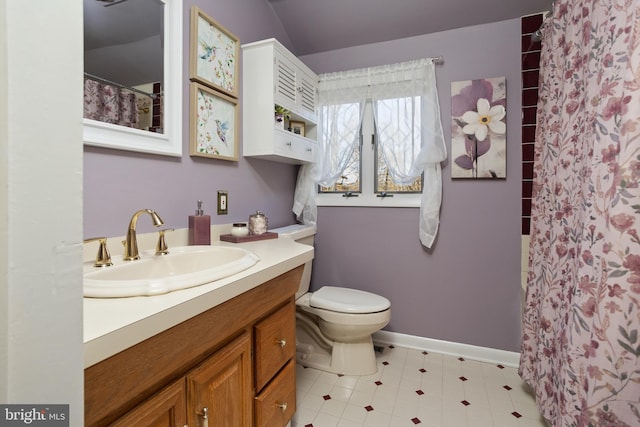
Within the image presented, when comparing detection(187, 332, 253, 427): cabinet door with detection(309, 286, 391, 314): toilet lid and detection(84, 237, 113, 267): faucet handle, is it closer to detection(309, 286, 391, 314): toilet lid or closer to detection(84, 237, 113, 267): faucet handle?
detection(84, 237, 113, 267): faucet handle

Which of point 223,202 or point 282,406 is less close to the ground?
point 223,202

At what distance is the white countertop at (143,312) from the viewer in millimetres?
508

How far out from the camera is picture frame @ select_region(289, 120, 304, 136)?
209 cm

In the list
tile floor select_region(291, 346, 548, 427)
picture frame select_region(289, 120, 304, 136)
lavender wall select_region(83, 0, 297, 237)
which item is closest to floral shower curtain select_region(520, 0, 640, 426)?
tile floor select_region(291, 346, 548, 427)

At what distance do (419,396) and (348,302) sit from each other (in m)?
0.61

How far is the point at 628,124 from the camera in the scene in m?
0.88

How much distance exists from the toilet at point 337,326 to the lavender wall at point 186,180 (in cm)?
30

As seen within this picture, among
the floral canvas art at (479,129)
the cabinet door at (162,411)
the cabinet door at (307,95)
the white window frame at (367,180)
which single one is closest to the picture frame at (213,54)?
the cabinet door at (307,95)

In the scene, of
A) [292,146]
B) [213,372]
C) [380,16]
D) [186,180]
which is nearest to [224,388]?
[213,372]

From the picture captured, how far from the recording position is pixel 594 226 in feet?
3.18

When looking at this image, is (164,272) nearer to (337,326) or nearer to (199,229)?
(199,229)

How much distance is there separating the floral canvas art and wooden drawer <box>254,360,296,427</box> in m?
1.57

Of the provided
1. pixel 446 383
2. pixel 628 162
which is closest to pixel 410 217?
pixel 446 383

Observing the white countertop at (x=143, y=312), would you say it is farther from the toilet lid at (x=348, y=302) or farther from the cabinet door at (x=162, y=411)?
the toilet lid at (x=348, y=302)
